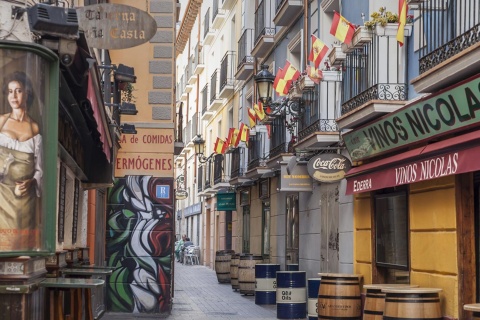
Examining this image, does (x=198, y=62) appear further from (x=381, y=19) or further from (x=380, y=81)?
(x=380, y=81)

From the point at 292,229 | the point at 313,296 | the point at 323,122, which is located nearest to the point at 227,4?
the point at 292,229

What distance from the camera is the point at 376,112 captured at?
12.1 metres

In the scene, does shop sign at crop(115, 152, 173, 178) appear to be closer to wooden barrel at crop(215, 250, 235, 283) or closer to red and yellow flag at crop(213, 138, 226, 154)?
wooden barrel at crop(215, 250, 235, 283)

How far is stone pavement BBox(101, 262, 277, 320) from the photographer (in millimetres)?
17000

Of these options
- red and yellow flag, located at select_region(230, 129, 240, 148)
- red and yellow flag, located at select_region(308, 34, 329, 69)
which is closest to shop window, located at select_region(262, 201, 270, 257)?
red and yellow flag, located at select_region(230, 129, 240, 148)

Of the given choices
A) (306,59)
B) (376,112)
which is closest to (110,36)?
(376,112)

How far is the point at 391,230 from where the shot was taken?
12977 millimetres

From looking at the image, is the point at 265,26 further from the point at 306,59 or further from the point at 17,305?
the point at 17,305

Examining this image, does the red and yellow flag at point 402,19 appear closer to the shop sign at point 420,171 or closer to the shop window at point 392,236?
the shop sign at point 420,171

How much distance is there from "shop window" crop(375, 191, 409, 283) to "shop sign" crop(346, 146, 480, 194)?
493 mm

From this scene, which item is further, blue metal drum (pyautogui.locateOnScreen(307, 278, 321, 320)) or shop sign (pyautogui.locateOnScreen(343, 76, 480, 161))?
blue metal drum (pyautogui.locateOnScreen(307, 278, 321, 320))

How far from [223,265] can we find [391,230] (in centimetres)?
1482

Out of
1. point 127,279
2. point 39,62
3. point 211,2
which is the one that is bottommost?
point 127,279

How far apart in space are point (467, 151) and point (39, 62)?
4639 millimetres
